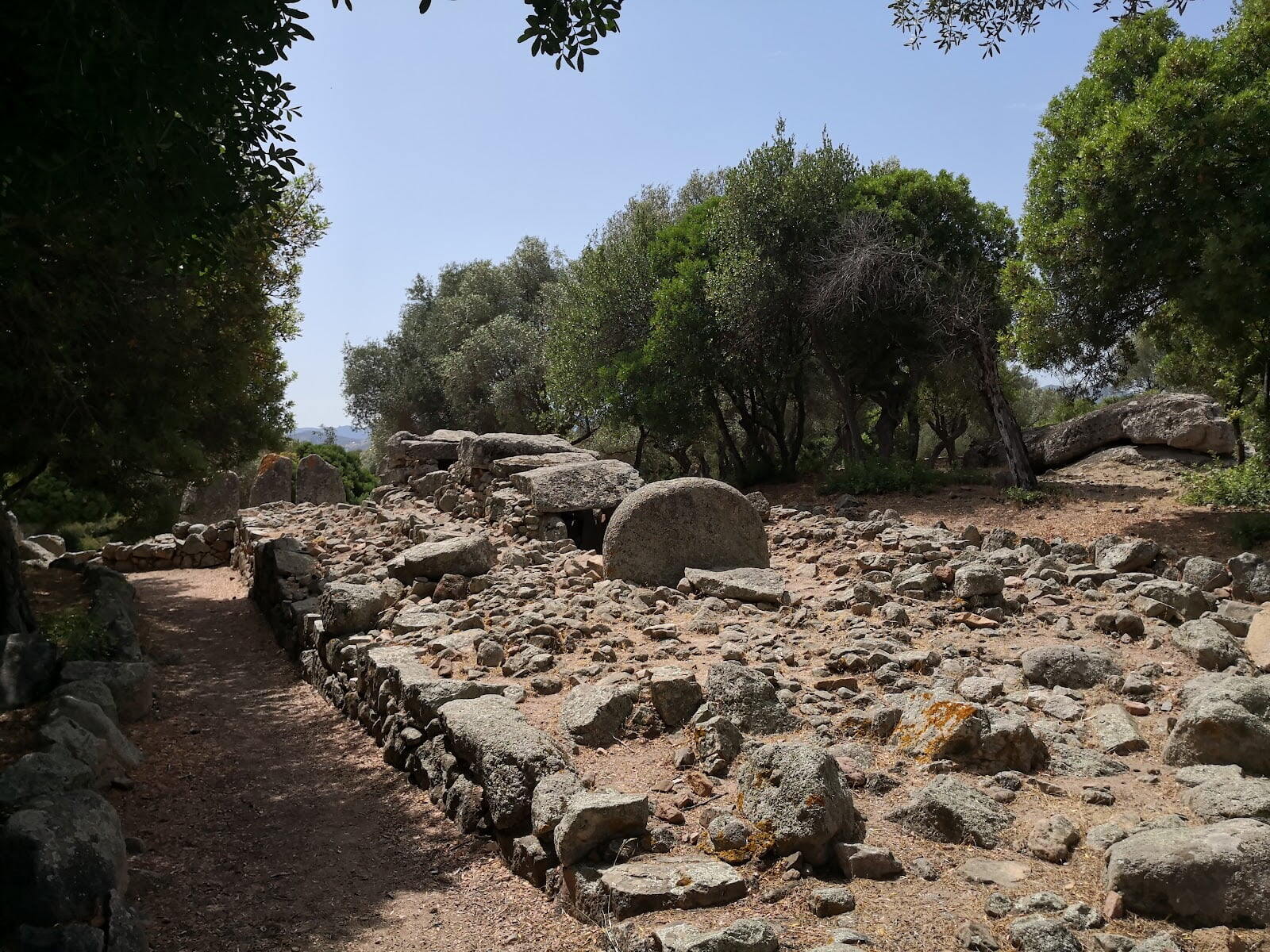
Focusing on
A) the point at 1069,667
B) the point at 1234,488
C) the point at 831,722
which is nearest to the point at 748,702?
the point at 831,722

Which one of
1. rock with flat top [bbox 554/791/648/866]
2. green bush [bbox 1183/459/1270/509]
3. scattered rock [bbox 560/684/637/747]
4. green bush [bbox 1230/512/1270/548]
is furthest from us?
green bush [bbox 1183/459/1270/509]

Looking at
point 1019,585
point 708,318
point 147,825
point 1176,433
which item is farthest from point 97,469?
point 1176,433

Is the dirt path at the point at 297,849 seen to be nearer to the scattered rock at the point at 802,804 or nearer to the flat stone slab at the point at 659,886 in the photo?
the flat stone slab at the point at 659,886

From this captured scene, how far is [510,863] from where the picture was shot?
5.25 metres

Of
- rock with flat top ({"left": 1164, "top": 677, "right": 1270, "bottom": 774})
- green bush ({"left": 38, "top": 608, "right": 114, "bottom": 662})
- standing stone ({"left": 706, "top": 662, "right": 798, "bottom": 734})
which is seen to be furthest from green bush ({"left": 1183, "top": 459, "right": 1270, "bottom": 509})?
Answer: green bush ({"left": 38, "top": 608, "right": 114, "bottom": 662})

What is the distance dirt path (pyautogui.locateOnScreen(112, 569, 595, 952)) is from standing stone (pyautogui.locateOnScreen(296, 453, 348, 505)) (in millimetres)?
14479

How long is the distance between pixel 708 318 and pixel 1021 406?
26149 millimetres

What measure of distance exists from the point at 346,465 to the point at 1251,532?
23803mm

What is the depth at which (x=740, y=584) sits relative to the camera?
30.0 ft

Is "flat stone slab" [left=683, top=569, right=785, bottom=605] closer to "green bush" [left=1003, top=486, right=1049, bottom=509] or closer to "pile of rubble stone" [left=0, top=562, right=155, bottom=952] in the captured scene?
"pile of rubble stone" [left=0, top=562, right=155, bottom=952]

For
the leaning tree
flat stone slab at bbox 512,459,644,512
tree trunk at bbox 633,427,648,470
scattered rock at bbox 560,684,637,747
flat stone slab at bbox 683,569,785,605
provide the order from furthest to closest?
1. tree trunk at bbox 633,427,648,470
2. the leaning tree
3. flat stone slab at bbox 512,459,644,512
4. flat stone slab at bbox 683,569,785,605
5. scattered rock at bbox 560,684,637,747

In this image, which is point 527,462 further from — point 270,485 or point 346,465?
point 346,465

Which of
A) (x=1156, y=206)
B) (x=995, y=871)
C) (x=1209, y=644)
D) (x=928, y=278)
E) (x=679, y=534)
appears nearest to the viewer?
(x=995, y=871)

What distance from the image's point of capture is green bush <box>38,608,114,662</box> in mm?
9445
